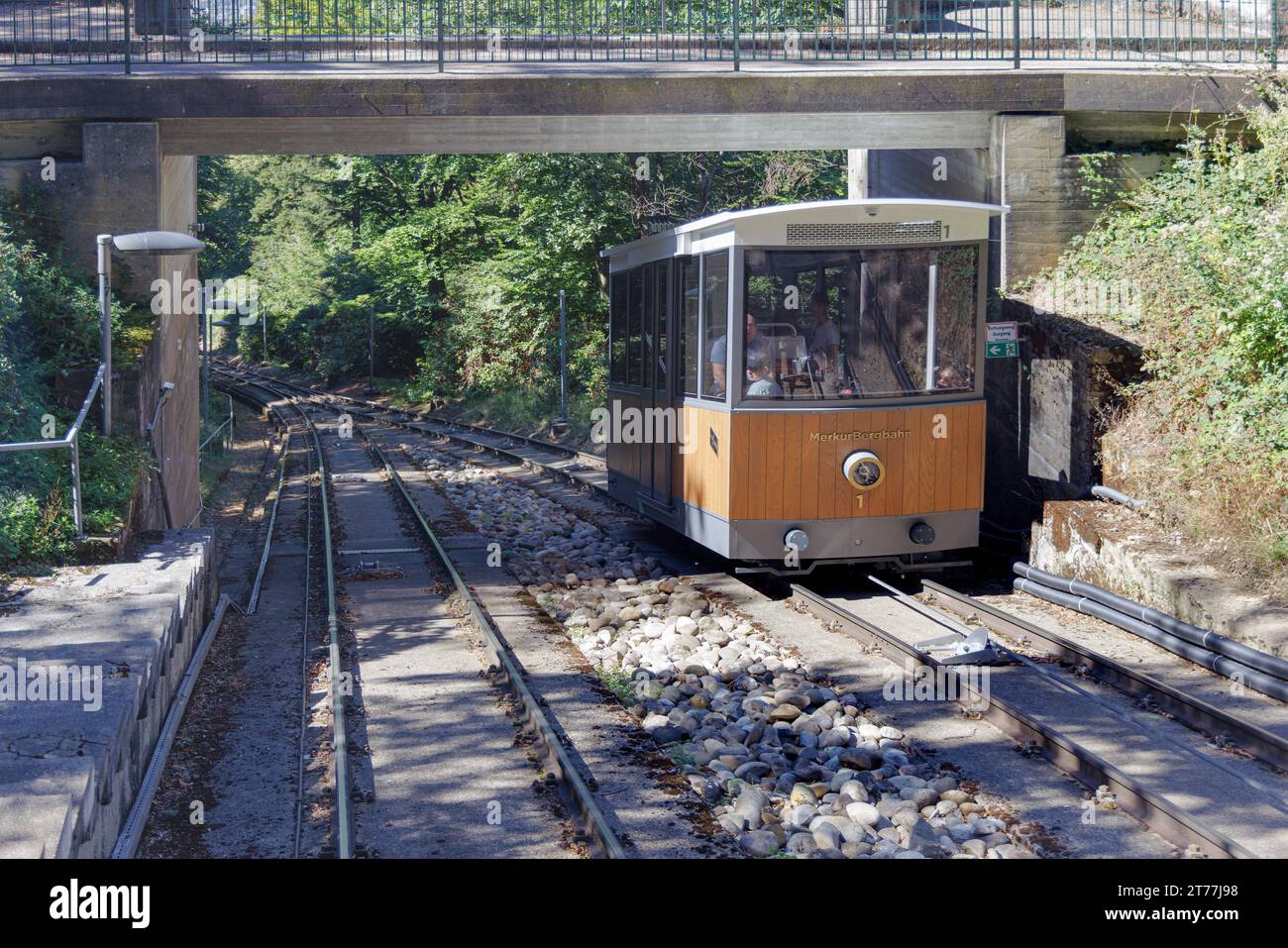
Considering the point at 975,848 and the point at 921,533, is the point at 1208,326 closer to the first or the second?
the point at 921,533

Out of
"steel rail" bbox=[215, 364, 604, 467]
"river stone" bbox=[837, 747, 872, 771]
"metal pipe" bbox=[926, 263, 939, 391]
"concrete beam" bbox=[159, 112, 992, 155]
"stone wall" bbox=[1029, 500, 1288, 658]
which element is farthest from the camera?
"steel rail" bbox=[215, 364, 604, 467]

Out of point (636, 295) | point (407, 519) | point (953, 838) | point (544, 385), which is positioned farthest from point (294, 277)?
point (953, 838)

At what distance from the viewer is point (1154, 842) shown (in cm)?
622

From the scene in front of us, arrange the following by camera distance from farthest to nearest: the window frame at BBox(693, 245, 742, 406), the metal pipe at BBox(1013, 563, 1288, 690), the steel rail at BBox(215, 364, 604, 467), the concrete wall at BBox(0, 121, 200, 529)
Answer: the steel rail at BBox(215, 364, 604, 467), the concrete wall at BBox(0, 121, 200, 529), the window frame at BBox(693, 245, 742, 406), the metal pipe at BBox(1013, 563, 1288, 690)

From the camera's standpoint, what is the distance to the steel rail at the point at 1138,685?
740cm

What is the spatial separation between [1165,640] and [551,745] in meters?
4.71

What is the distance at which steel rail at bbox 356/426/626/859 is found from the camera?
630 centimetres

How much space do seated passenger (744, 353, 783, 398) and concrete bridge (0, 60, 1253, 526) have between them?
478cm

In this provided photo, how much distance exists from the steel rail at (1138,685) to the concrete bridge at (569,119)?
5.49 metres

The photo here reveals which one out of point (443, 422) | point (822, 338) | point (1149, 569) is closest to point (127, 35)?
point (822, 338)

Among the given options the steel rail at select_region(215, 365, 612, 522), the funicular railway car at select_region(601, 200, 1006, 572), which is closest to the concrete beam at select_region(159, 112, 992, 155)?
the steel rail at select_region(215, 365, 612, 522)

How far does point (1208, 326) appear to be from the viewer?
12.1 m

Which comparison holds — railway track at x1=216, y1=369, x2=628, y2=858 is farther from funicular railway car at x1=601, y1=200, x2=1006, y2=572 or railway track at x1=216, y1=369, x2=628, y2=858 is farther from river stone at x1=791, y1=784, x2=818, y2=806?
funicular railway car at x1=601, y1=200, x2=1006, y2=572

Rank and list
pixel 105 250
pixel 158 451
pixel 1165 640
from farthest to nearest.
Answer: pixel 158 451
pixel 105 250
pixel 1165 640
